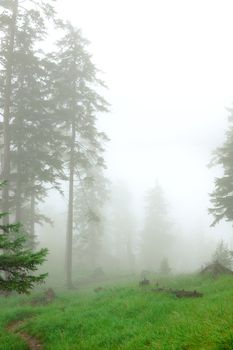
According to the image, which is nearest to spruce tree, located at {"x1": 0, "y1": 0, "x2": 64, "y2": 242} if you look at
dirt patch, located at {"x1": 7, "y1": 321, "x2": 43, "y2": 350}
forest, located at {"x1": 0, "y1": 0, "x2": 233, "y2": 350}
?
forest, located at {"x1": 0, "y1": 0, "x2": 233, "y2": 350}

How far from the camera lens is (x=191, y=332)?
708cm

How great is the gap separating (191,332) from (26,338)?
5.29 metres

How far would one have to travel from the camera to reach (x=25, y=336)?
10180 mm

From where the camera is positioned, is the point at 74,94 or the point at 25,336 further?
the point at 74,94

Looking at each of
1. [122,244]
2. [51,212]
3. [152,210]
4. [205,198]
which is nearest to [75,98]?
[152,210]

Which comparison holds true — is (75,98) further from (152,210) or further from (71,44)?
(152,210)

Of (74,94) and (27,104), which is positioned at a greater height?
(74,94)

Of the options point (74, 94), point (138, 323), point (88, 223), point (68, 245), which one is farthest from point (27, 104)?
point (88, 223)

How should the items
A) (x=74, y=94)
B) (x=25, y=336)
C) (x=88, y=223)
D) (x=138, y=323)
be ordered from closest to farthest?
(x=138, y=323), (x=25, y=336), (x=74, y=94), (x=88, y=223)

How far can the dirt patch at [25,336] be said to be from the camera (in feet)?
30.4

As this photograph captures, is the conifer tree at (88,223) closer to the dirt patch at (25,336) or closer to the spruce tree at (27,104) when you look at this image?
the spruce tree at (27,104)

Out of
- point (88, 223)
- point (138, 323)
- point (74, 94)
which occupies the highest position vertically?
point (74, 94)

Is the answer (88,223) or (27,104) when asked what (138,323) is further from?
(88,223)

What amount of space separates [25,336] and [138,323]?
11.5 feet
